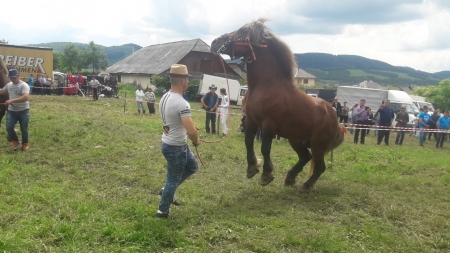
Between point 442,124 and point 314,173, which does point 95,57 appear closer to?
point 442,124

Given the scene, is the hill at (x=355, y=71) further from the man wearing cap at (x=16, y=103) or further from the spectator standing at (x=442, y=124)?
the man wearing cap at (x=16, y=103)

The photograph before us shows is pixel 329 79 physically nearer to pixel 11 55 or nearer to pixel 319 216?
pixel 11 55

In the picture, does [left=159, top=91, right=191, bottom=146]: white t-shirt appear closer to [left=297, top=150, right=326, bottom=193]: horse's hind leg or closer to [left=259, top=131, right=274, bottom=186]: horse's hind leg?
[left=259, top=131, right=274, bottom=186]: horse's hind leg

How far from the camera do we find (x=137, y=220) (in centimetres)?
444

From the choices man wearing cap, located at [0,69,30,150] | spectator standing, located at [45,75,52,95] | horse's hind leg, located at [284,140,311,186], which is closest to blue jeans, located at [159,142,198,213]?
horse's hind leg, located at [284,140,311,186]

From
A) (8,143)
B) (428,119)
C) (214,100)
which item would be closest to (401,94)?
(428,119)

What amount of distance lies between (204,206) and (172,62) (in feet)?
122

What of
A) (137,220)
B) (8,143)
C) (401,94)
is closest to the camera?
(137,220)

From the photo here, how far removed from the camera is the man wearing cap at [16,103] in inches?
304

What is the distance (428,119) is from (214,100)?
10.5 meters

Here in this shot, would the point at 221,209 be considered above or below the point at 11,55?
below

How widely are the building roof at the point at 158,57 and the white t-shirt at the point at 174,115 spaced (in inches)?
1447

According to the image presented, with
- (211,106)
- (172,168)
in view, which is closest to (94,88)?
(211,106)

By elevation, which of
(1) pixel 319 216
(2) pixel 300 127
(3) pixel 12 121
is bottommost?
(1) pixel 319 216
